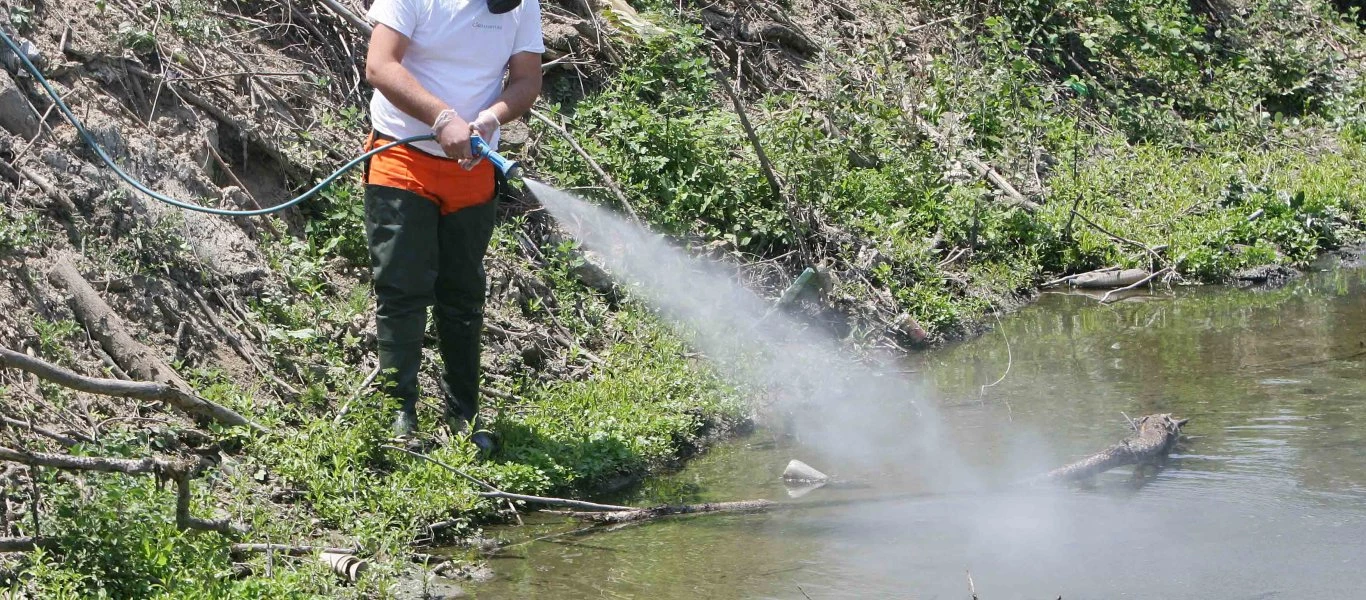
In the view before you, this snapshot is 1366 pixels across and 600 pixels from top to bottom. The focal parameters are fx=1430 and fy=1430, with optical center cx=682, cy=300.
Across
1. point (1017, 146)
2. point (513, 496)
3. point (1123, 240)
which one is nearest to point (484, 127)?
point (513, 496)

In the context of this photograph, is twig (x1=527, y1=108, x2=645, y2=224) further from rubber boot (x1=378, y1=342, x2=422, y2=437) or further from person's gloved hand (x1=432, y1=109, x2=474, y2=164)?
person's gloved hand (x1=432, y1=109, x2=474, y2=164)

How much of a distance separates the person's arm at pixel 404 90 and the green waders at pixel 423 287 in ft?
1.01

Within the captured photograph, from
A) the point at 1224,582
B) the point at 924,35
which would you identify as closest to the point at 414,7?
the point at 1224,582

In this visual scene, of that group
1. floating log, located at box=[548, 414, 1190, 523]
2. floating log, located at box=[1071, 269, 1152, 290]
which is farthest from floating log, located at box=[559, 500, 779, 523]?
floating log, located at box=[1071, 269, 1152, 290]

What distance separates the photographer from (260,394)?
536cm

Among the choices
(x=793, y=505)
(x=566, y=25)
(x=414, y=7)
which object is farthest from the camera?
(x=566, y=25)

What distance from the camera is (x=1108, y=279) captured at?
9188 mm

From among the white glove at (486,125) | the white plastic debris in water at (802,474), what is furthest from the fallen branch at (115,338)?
the white plastic debris in water at (802,474)

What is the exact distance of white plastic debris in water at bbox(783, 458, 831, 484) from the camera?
5.58m

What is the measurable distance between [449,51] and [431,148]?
35 cm

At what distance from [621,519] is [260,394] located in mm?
1464

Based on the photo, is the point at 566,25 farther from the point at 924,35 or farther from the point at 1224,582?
the point at 1224,582

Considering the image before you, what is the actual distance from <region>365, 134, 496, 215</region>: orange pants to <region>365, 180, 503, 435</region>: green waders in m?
0.03

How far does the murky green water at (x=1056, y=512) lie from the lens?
4.39 m
